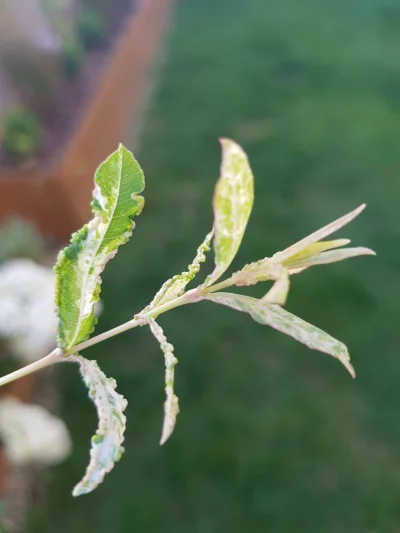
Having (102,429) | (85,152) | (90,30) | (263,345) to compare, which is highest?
(102,429)

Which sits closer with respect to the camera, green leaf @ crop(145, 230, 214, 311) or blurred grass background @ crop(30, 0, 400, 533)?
green leaf @ crop(145, 230, 214, 311)

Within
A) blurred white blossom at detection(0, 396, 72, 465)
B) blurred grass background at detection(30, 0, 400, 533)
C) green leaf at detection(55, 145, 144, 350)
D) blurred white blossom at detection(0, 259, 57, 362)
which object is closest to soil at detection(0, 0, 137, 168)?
blurred grass background at detection(30, 0, 400, 533)

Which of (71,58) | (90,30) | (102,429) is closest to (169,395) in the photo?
(102,429)

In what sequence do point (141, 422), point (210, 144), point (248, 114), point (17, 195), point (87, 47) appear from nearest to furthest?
point (141, 422) → point (17, 195) → point (210, 144) → point (248, 114) → point (87, 47)

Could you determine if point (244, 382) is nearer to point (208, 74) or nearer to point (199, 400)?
point (199, 400)

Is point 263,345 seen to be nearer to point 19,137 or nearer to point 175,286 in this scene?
point 19,137

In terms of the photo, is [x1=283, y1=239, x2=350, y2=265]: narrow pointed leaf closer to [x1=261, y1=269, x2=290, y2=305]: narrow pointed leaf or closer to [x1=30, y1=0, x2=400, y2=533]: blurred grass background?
[x1=261, y1=269, x2=290, y2=305]: narrow pointed leaf

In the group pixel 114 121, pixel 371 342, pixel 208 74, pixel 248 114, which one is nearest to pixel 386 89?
pixel 248 114
